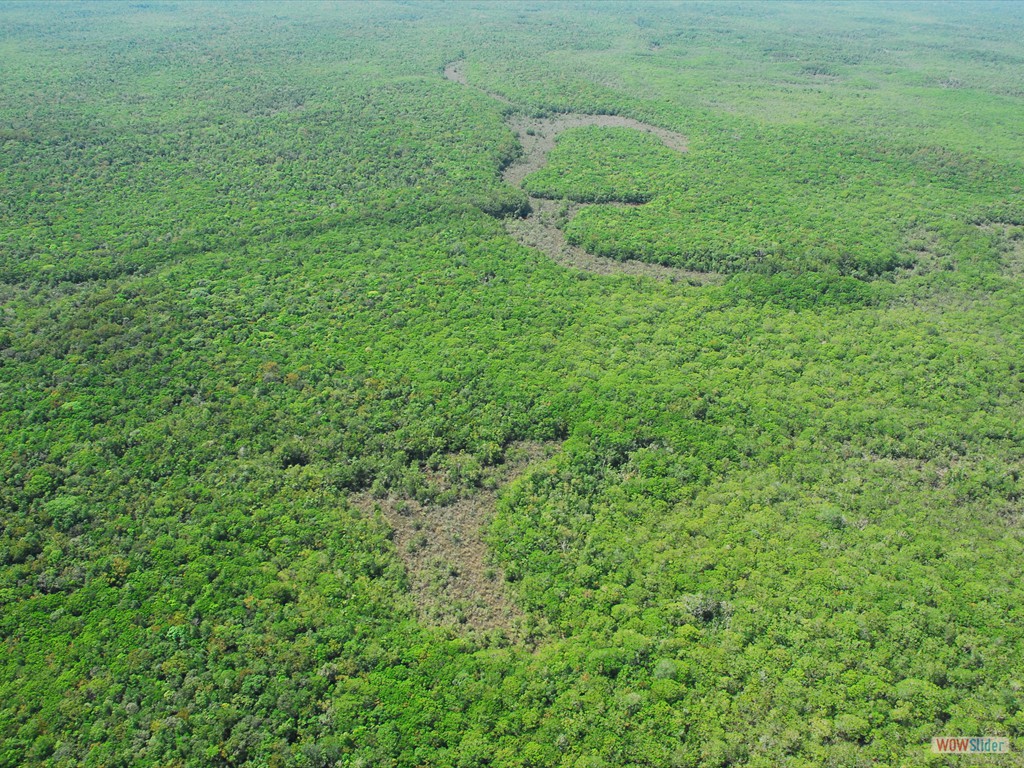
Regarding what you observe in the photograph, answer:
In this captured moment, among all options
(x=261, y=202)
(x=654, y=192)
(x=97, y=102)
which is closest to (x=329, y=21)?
(x=97, y=102)

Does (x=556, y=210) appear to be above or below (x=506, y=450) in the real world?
above

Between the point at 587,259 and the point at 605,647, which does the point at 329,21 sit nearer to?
the point at 587,259

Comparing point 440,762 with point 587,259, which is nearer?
point 440,762

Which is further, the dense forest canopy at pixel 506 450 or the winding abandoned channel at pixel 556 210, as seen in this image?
the winding abandoned channel at pixel 556 210

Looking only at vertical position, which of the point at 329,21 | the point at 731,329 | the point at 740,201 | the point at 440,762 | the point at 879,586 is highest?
the point at 329,21

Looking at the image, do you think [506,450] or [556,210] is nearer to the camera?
[506,450]
